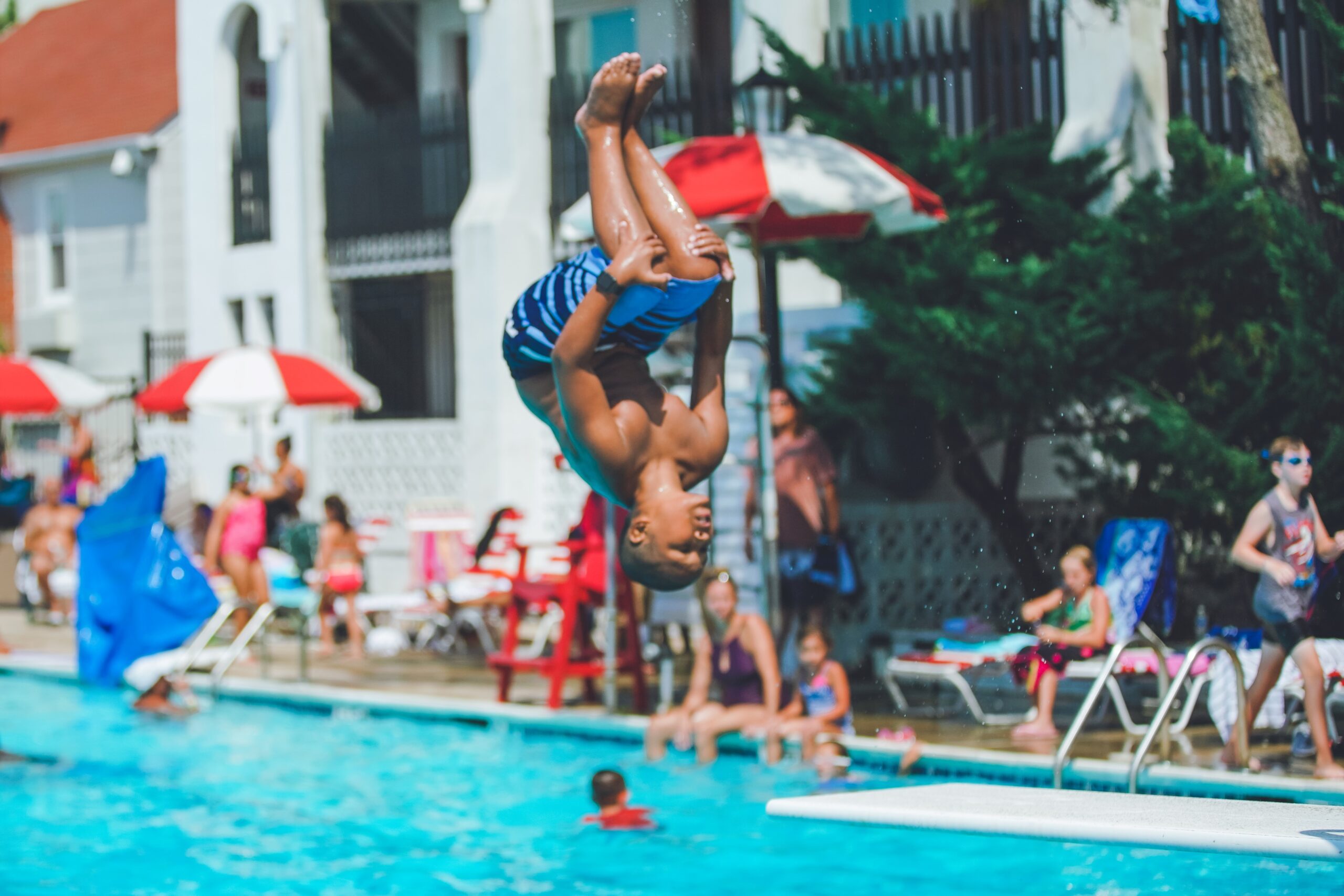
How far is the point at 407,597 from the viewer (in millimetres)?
13641

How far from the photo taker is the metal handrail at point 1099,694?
7.30m

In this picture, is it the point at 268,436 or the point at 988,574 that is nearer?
the point at 988,574

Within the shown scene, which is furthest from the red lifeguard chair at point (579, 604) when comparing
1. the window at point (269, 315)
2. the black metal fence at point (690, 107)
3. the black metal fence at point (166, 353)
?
the black metal fence at point (166, 353)

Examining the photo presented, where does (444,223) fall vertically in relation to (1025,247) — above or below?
above

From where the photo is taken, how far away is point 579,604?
1037 cm

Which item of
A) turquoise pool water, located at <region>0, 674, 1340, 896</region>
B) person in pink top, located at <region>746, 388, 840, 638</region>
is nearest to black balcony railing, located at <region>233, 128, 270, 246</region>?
turquoise pool water, located at <region>0, 674, 1340, 896</region>

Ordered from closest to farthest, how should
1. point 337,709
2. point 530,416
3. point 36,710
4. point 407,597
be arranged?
point 337,709 < point 36,710 < point 407,597 < point 530,416

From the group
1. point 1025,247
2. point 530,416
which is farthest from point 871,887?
point 530,416

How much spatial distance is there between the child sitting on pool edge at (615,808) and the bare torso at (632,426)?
307 cm

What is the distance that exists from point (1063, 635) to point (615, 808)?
100 inches

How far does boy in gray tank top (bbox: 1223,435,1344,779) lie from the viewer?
7441 millimetres

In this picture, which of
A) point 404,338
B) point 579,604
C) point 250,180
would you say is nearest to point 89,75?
point 250,180

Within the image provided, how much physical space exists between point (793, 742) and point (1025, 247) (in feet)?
14.8

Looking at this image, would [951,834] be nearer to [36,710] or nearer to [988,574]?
[988,574]
